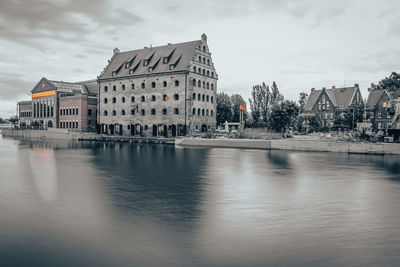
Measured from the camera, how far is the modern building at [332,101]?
299 feet

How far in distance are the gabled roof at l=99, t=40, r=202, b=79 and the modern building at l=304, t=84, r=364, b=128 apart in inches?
1625

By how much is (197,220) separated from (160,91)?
5959 centimetres

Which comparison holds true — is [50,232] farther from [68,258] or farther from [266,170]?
[266,170]

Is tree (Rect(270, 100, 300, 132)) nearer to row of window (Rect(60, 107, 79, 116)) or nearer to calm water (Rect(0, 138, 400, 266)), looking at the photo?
calm water (Rect(0, 138, 400, 266))

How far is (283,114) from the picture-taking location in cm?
6378

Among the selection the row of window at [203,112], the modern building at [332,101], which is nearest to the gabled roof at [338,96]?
the modern building at [332,101]

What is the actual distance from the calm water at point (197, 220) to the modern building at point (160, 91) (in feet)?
143

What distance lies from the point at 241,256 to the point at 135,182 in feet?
47.3

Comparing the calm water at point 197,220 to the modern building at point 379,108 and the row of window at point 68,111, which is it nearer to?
the modern building at point 379,108

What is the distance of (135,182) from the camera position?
75.8ft

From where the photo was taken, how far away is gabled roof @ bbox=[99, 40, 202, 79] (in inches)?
2731

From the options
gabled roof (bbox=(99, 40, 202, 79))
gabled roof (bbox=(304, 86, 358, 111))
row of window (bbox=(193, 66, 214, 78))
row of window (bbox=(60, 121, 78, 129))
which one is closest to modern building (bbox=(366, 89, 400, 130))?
gabled roof (bbox=(304, 86, 358, 111))

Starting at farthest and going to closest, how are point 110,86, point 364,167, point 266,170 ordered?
point 110,86
point 364,167
point 266,170

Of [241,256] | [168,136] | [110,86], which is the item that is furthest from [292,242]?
[110,86]
